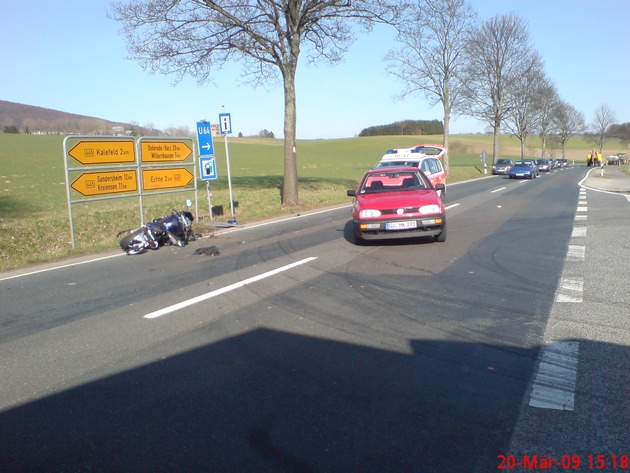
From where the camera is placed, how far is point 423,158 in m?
20.8

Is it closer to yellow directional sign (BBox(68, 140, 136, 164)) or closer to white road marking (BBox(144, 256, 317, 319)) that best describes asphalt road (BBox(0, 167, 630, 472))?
white road marking (BBox(144, 256, 317, 319))

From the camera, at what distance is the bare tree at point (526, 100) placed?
59.0 metres

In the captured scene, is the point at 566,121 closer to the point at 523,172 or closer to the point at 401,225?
the point at 523,172

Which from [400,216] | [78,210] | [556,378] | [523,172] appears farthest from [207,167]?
[523,172]

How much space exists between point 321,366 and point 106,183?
420 inches

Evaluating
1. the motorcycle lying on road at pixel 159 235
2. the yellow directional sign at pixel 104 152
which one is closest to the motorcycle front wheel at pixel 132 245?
the motorcycle lying on road at pixel 159 235

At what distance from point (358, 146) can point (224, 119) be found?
98.9 meters

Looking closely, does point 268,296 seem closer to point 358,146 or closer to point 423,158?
point 423,158

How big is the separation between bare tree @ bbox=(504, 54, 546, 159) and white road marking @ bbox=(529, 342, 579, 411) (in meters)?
55.6

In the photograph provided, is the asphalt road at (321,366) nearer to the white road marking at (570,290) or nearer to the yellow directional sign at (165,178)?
the white road marking at (570,290)

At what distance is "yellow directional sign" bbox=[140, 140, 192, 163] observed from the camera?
1533cm

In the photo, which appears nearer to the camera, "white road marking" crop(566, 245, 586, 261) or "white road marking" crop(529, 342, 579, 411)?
"white road marking" crop(529, 342, 579, 411)

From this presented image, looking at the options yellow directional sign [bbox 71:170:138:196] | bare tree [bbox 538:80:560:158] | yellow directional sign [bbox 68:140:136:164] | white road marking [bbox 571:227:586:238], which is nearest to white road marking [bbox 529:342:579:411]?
white road marking [bbox 571:227:586:238]

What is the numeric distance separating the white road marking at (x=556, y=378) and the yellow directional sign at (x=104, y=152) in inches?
442
